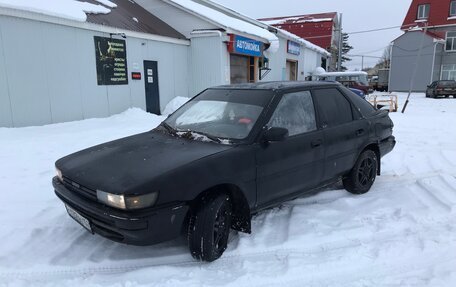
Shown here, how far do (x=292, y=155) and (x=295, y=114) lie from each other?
19.8 inches

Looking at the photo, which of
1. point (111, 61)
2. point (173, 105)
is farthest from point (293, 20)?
point (111, 61)

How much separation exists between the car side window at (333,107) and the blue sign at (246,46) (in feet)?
36.5

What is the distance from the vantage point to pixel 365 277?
2.93 m

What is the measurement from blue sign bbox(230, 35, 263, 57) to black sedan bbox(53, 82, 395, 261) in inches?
436

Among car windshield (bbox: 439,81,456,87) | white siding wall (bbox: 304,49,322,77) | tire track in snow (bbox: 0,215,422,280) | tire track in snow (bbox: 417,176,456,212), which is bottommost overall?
tire track in snow (bbox: 0,215,422,280)

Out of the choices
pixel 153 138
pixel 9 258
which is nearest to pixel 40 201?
pixel 9 258

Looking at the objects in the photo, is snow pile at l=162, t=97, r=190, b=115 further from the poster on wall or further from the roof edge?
the roof edge

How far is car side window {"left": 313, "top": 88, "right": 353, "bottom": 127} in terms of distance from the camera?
4.31 meters

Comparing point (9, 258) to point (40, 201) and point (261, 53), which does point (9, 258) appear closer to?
point (40, 201)

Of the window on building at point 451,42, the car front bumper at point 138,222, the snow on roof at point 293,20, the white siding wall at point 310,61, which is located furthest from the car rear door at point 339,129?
the window on building at point 451,42

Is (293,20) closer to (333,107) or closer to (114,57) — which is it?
(114,57)

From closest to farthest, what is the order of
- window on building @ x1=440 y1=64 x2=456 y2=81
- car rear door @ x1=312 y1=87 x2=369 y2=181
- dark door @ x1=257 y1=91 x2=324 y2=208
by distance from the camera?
1. dark door @ x1=257 y1=91 x2=324 y2=208
2. car rear door @ x1=312 y1=87 x2=369 y2=181
3. window on building @ x1=440 y1=64 x2=456 y2=81

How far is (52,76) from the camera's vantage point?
31.5 ft

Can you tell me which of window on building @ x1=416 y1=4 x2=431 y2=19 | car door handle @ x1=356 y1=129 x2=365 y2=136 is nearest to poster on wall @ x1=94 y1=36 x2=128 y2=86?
car door handle @ x1=356 y1=129 x2=365 y2=136
